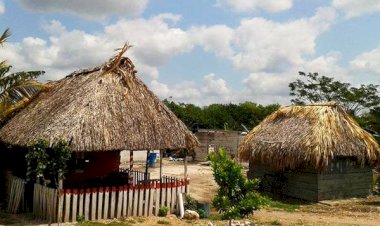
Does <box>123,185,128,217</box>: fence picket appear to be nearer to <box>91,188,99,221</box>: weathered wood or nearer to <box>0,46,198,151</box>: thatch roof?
<box>91,188,99,221</box>: weathered wood

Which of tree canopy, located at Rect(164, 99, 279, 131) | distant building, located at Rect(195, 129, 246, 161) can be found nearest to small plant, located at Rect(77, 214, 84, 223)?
distant building, located at Rect(195, 129, 246, 161)

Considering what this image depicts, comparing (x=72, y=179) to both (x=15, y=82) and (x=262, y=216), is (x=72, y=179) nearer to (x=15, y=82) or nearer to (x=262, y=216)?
(x=15, y=82)

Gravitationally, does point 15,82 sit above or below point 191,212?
above

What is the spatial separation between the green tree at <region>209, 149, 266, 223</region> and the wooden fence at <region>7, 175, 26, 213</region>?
23.2ft

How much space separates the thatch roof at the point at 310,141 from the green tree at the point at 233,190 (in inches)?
326

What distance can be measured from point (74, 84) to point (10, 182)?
3.94m

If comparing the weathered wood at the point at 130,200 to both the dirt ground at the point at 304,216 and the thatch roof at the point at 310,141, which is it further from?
the thatch roof at the point at 310,141

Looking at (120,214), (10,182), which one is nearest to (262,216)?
(120,214)

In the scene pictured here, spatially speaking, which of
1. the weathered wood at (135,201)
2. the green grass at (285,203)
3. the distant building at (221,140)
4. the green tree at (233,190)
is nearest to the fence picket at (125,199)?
the weathered wood at (135,201)

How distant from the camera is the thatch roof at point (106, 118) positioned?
1275 cm

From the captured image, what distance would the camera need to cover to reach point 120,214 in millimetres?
13234

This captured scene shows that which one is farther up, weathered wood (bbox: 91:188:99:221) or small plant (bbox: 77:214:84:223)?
weathered wood (bbox: 91:188:99:221)

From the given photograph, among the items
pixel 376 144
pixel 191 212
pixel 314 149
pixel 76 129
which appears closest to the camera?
pixel 76 129

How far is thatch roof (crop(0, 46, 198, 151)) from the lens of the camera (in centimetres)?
1275
